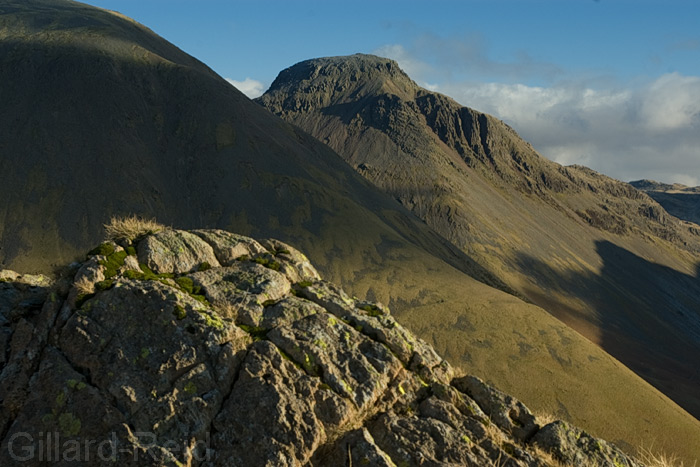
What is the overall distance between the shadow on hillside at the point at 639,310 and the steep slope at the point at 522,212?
0.39m

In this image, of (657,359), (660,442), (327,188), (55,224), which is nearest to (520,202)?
(657,359)

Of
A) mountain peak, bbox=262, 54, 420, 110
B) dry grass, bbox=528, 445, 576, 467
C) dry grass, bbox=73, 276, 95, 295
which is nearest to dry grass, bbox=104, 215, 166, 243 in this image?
dry grass, bbox=73, 276, 95, 295

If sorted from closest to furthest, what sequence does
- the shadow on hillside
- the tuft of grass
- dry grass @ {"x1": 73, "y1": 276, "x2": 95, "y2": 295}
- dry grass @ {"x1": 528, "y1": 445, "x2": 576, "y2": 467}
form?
dry grass @ {"x1": 528, "y1": 445, "x2": 576, "y2": 467} < dry grass @ {"x1": 73, "y1": 276, "x2": 95, "y2": 295} < the tuft of grass < the shadow on hillside

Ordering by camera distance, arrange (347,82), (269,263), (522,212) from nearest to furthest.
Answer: (269,263) → (522,212) → (347,82)

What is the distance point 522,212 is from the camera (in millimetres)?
142625

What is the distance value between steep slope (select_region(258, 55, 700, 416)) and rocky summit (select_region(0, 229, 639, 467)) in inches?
2884

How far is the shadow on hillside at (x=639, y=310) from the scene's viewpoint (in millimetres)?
83000

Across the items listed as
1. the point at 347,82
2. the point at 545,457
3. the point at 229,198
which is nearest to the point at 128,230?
the point at 545,457

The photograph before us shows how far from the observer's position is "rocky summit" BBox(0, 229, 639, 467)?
7312mm

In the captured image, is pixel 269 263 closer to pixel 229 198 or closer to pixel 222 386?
pixel 222 386

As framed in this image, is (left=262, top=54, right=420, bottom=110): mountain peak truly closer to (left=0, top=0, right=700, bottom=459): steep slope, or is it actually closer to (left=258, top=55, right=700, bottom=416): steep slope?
(left=258, top=55, right=700, bottom=416): steep slope

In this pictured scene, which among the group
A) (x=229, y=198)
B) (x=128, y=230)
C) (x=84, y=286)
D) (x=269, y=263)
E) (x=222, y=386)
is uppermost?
(x=269, y=263)

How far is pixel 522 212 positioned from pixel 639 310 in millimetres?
40492

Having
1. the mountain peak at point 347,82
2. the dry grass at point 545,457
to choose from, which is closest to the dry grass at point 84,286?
the dry grass at point 545,457
